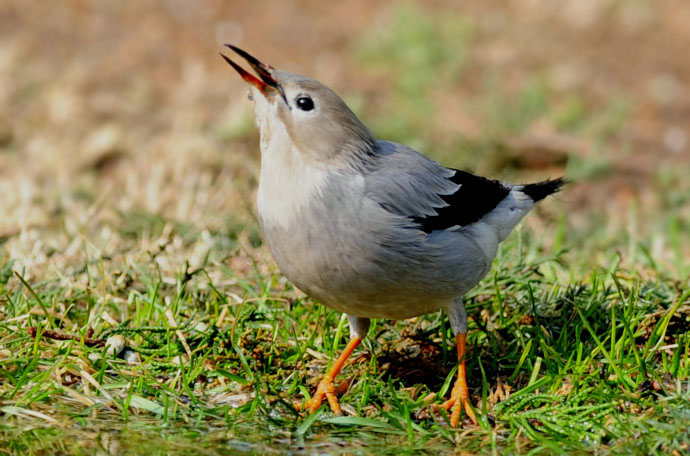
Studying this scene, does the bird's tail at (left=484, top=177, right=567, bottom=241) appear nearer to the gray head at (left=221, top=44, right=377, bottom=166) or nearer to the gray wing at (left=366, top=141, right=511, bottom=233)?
the gray wing at (left=366, top=141, right=511, bottom=233)

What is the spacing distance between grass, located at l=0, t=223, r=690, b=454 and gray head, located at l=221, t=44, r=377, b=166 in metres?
0.92

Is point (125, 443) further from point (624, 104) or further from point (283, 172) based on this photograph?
point (624, 104)

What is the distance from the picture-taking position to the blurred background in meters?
6.93

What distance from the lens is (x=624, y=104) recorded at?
1056 cm

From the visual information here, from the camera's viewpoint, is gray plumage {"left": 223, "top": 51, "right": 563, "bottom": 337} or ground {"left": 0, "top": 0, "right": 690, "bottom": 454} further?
ground {"left": 0, "top": 0, "right": 690, "bottom": 454}

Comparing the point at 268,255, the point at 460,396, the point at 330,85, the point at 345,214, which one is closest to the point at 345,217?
the point at 345,214

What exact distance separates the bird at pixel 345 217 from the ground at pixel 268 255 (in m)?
0.37

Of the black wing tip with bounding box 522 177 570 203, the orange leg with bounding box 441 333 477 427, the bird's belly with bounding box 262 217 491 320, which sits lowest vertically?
the orange leg with bounding box 441 333 477 427

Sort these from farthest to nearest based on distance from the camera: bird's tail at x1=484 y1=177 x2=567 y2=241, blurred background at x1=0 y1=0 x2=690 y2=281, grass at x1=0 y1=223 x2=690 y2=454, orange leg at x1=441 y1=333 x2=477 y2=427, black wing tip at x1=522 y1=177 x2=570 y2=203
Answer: blurred background at x1=0 y1=0 x2=690 y2=281
black wing tip at x1=522 y1=177 x2=570 y2=203
bird's tail at x1=484 y1=177 x2=567 y2=241
orange leg at x1=441 y1=333 x2=477 y2=427
grass at x1=0 y1=223 x2=690 y2=454

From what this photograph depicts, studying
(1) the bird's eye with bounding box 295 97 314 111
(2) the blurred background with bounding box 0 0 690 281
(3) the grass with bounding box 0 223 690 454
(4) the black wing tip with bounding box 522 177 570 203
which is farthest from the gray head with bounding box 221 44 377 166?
(2) the blurred background with bounding box 0 0 690 281

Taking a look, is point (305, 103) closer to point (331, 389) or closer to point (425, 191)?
point (425, 191)

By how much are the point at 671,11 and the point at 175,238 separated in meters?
9.19

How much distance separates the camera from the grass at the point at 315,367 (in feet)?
13.2

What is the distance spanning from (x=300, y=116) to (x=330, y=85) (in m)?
6.57
